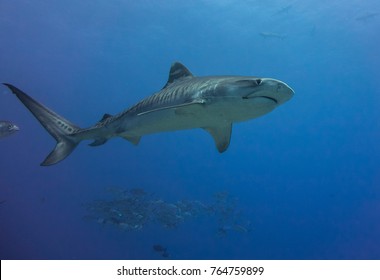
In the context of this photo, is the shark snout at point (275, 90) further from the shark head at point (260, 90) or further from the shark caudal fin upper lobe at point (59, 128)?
the shark caudal fin upper lobe at point (59, 128)

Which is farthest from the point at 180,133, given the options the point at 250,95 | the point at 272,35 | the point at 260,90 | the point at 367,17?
the point at 260,90

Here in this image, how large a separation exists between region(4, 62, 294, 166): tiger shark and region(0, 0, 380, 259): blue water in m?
15.6

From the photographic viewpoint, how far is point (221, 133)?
5.81 m

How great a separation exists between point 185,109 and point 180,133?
36.2m

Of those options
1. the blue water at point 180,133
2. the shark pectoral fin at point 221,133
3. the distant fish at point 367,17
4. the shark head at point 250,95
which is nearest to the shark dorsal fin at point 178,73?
the shark pectoral fin at point 221,133

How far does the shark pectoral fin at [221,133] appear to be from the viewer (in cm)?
561

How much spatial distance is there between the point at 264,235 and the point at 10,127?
91.1 feet

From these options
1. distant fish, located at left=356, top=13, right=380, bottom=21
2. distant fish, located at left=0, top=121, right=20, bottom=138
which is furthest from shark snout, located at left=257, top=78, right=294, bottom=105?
distant fish, located at left=356, top=13, right=380, bottom=21

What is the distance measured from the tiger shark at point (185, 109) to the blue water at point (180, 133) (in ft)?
51.2

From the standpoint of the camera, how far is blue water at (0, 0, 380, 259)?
2177cm

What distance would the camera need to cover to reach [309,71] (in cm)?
3384

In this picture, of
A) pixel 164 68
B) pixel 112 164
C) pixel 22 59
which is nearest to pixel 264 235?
pixel 112 164

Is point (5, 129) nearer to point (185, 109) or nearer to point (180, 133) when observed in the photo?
point (185, 109)

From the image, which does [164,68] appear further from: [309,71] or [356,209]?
[356,209]
